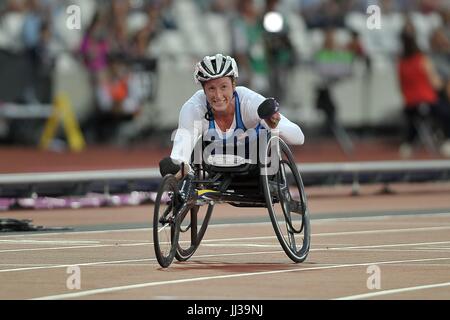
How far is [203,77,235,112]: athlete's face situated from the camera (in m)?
12.5

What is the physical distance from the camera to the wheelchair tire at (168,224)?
11.9 metres

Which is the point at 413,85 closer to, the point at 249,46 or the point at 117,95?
the point at 249,46

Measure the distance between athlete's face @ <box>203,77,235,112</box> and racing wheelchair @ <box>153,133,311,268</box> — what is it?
0.41m

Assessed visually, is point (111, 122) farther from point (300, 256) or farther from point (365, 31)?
point (300, 256)

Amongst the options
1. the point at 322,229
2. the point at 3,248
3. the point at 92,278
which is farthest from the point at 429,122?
the point at 92,278

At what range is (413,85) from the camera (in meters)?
28.3

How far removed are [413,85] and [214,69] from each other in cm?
1622

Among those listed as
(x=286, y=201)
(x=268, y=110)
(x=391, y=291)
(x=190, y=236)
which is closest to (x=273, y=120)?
(x=268, y=110)

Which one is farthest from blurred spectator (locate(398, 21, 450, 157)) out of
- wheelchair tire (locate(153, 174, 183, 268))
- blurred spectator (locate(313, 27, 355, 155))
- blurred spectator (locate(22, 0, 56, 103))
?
wheelchair tire (locate(153, 174, 183, 268))

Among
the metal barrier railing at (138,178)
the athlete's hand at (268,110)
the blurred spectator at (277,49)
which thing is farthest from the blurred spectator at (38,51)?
the athlete's hand at (268,110)

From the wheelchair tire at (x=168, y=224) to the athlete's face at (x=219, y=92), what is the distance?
0.76 metres
